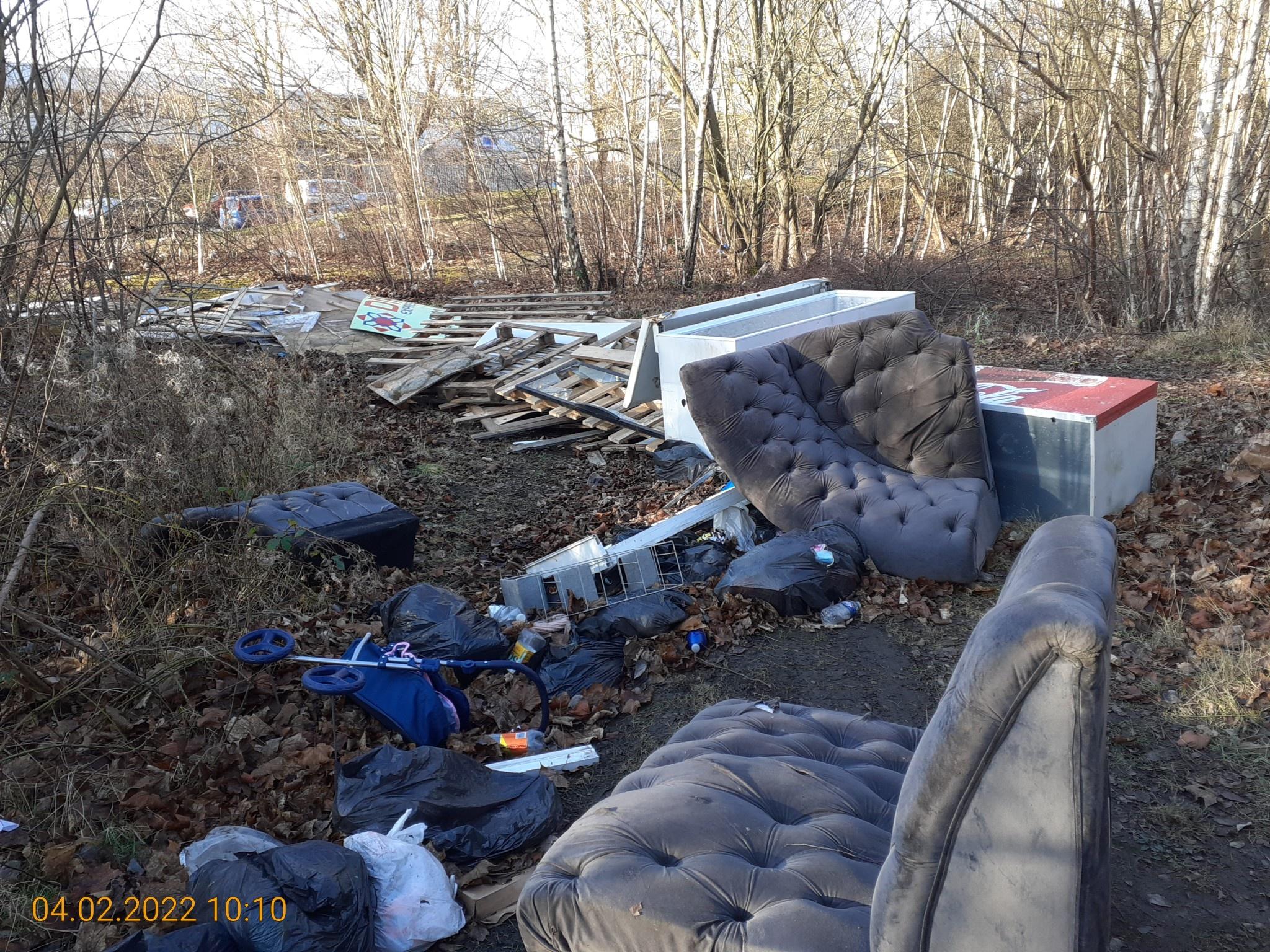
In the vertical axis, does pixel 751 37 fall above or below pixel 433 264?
above

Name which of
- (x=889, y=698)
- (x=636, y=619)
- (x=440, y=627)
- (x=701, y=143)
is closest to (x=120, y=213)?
(x=440, y=627)

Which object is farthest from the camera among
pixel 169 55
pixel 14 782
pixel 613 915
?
pixel 169 55

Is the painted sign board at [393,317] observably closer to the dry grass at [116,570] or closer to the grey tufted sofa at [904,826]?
the dry grass at [116,570]

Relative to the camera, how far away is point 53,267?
536 cm

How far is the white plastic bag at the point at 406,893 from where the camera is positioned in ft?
9.06

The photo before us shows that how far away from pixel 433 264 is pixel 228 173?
534 cm

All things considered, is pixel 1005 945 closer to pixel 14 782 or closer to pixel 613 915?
pixel 613 915

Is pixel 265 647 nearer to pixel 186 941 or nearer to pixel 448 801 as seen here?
pixel 448 801

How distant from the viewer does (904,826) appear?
1559 mm

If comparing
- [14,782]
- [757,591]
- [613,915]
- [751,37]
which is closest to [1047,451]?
[757,591]

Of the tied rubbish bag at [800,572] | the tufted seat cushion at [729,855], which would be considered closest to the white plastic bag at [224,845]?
the tufted seat cushion at [729,855]

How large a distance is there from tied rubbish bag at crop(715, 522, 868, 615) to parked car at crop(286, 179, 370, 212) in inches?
688

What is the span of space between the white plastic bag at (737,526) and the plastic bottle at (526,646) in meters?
1.65

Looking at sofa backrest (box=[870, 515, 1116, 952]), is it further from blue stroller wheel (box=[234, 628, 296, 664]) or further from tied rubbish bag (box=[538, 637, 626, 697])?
tied rubbish bag (box=[538, 637, 626, 697])
